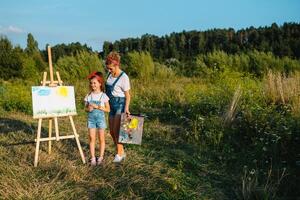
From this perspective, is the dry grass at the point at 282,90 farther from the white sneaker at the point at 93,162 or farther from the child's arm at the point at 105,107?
the white sneaker at the point at 93,162

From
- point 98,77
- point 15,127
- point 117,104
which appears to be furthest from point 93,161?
point 15,127

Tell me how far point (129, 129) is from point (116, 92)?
0.58 meters

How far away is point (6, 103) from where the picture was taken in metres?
12.8

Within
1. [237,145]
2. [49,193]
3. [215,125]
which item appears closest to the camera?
[49,193]

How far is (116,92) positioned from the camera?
257 inches

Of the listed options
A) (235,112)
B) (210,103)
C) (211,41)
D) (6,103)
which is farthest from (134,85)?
(211,41)

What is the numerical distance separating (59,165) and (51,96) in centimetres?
116

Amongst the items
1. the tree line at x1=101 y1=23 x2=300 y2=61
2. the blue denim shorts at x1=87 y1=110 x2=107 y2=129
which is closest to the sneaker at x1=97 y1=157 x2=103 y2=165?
the blue denim shorts at x1=87 y1=110 x2=107 y2=129

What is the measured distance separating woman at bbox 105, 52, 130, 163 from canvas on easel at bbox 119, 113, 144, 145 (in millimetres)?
107

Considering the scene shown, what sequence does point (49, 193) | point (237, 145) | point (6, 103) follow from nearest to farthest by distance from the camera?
1. point (49, 193)
2. point (237, 145)
3. point (6, 103)

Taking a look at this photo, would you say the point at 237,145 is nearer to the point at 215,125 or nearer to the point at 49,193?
the point at 215,125

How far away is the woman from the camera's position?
6496 mm

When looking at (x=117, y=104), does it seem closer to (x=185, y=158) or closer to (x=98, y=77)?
(x=98, y=77)

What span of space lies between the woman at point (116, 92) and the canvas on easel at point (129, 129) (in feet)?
0.35
